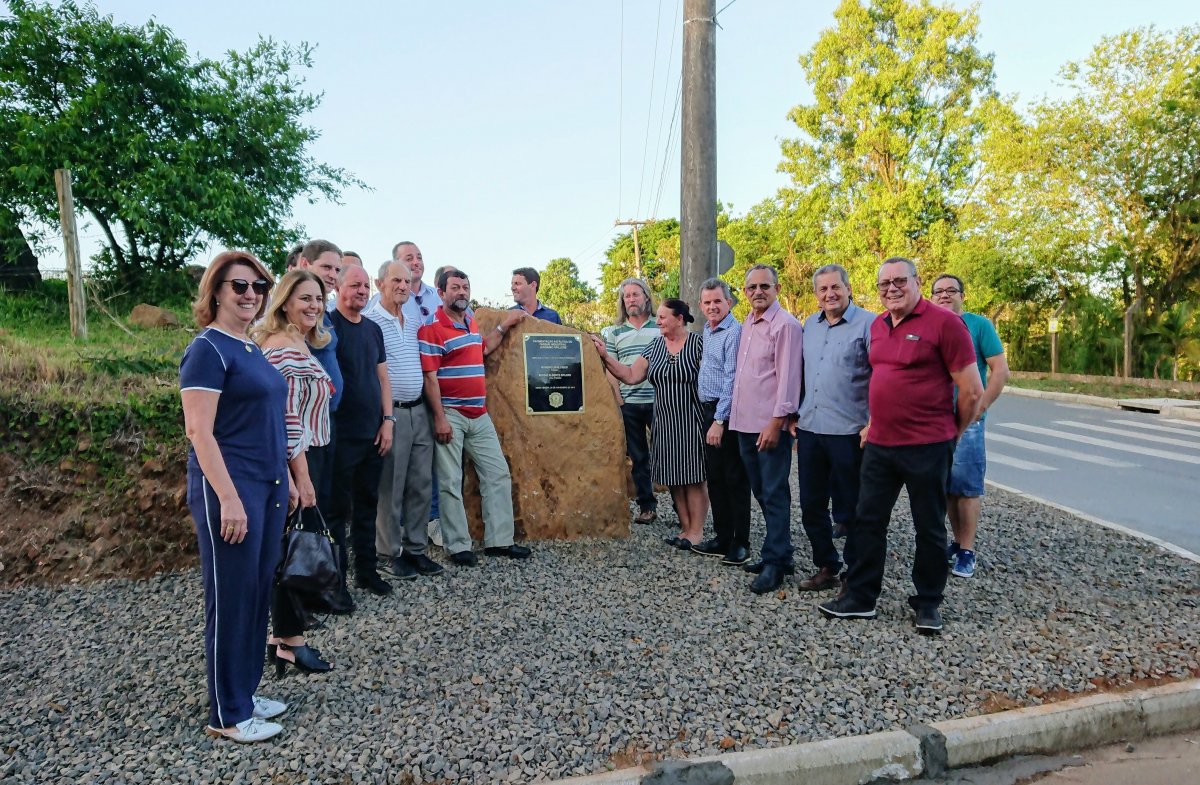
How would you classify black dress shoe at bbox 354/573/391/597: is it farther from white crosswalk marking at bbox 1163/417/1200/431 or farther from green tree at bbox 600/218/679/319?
green tree at bbox 600/218/679/319

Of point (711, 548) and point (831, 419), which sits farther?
point (711, 548)

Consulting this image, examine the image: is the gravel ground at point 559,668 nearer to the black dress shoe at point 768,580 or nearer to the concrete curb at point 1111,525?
the black dress shoe at point 768,580

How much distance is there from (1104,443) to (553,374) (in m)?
10.0

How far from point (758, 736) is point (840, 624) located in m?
1.39

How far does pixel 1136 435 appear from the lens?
12.8 meters

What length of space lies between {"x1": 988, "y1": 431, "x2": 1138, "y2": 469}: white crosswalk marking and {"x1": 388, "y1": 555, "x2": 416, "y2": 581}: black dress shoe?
29.3ft

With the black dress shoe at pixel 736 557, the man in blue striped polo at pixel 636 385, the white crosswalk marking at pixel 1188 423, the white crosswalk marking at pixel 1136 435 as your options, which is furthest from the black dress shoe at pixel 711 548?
the white crosswalk marking at pixel 1188 423

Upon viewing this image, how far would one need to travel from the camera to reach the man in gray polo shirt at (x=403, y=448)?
5125mm

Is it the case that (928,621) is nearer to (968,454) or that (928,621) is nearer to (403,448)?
(968,454)

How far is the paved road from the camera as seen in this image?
760 cm

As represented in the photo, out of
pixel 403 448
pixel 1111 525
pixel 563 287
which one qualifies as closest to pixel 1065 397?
pixel 1111 525

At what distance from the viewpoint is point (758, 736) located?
3.17m

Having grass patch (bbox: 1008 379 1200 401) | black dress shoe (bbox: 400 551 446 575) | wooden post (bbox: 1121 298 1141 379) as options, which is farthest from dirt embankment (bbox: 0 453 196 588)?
wooden post (bbox: 1121 298 1141 379)

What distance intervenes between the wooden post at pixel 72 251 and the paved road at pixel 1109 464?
406 inches
